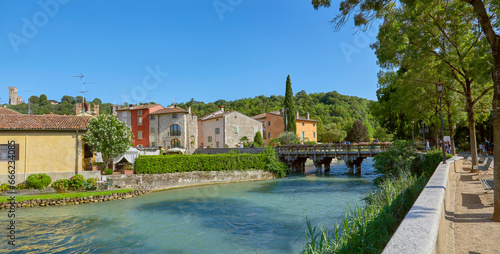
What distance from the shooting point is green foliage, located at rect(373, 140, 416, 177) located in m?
21.7

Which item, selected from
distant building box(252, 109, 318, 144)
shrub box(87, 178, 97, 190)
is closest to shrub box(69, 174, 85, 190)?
shrub box(87, 178, 97, 190)

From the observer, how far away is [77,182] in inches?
853

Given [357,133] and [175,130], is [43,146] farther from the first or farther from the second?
[357,133]

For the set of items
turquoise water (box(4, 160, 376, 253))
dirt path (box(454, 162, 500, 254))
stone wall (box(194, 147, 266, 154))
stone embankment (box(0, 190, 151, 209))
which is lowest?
turquoise water (box(4, 160, 376, 253))

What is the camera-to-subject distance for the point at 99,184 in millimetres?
22688

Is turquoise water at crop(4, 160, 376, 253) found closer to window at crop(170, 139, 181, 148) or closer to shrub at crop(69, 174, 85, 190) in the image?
shrub at crop(69, 174, 85, 190)

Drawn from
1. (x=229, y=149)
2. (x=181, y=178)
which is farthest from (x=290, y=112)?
(x=181, y=178)

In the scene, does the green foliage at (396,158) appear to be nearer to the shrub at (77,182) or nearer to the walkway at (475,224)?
the walkway at (475,224)

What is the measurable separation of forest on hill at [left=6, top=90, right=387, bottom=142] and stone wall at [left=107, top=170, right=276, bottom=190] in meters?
37.4

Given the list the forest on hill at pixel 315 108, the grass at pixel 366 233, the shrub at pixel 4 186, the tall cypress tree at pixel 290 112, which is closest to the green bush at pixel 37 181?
the shrub at pixel 4 186

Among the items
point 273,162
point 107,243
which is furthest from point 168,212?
point 273,162

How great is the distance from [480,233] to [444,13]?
36.4 feet

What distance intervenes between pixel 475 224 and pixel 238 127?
46.9 meters

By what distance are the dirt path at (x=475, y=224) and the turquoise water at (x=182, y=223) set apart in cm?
488
